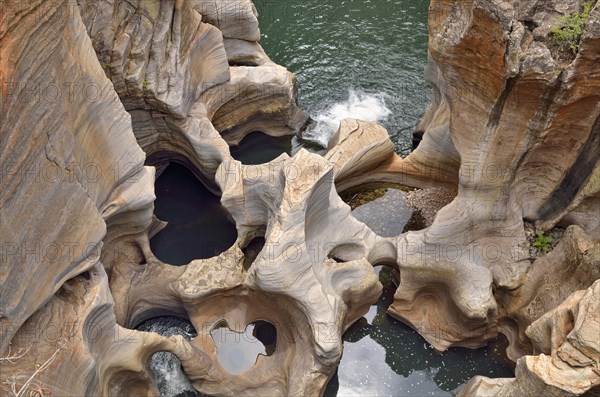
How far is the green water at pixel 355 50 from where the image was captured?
14.6m

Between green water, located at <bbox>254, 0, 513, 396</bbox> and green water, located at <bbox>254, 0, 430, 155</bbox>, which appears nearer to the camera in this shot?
green water, located at <bbox>254, 0, 513, 396</bbox>

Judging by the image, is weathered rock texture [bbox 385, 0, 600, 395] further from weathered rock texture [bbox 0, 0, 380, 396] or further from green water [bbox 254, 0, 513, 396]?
weathered rock texture [bbox 0, 0, 380, 396]

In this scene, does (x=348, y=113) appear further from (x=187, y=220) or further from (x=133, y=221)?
(x=133, y=221)

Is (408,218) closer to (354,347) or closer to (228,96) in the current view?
(354,347)

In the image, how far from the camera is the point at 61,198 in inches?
278

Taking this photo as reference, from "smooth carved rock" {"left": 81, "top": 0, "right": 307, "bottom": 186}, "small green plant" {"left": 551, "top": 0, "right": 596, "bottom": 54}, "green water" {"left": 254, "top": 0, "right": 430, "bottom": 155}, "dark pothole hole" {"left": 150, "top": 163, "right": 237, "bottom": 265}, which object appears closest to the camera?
"small green plant" {"left": 551, "top": 0, "right": 596, "bottom": 54}

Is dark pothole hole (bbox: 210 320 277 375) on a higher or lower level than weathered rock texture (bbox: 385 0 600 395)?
lower

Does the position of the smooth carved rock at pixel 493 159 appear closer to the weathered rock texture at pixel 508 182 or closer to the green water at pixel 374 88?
the weathered rock texture at pixel 508 182

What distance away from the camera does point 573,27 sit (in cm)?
760

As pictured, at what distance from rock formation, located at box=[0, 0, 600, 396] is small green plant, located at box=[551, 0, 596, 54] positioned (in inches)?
5.0

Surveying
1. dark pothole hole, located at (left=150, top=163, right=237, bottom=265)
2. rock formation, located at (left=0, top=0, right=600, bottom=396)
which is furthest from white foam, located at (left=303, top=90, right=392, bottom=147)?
dark pothole hole, located at (left=150, top=163, right=237, bottom=265)

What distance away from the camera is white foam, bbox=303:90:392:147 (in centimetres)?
1393

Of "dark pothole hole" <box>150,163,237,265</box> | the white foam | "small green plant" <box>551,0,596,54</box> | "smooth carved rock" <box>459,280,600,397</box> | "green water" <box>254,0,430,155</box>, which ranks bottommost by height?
"dark pothole hole" <box>150,163,237,265</box>

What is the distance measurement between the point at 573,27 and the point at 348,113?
728 cm
